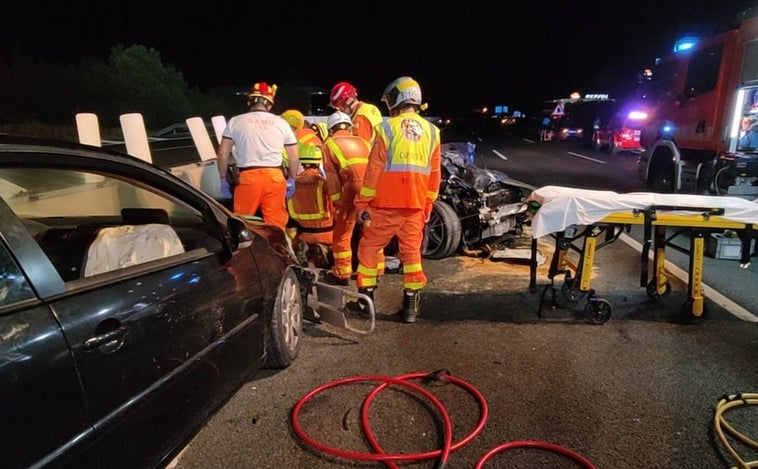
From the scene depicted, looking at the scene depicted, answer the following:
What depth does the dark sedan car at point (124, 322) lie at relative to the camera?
1.53 metres

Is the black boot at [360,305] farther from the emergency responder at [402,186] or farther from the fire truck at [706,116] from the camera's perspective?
the fire truck at [706,116]

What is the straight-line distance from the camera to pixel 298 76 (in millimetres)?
52125

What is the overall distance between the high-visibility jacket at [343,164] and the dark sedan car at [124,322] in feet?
4.69

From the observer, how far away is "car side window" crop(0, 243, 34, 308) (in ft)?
5.11

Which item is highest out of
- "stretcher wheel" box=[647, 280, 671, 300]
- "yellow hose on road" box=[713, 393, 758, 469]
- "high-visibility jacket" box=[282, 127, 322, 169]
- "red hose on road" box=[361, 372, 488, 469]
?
"high-visibility jacket" box=[282, 127, 322, 169]

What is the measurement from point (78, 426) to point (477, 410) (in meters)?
1.97

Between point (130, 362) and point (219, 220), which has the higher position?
point (219, 220)

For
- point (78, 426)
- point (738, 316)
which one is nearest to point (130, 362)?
point (78, 426)

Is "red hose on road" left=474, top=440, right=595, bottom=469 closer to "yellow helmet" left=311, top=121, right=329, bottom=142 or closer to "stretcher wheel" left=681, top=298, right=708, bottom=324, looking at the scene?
"stretcher wheel" left=681, top=298, right=708, bottom=324

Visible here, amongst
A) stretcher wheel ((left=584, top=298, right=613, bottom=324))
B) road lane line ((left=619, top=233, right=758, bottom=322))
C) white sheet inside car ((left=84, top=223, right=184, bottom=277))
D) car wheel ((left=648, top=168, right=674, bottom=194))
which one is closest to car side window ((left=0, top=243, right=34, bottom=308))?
white sheet inside car ((left=84, top=223, right=184, bottom=277))

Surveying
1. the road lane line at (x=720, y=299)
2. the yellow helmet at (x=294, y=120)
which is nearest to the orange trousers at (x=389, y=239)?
the road lane line at (x=720, y=299)

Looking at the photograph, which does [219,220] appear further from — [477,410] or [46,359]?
[477,410]

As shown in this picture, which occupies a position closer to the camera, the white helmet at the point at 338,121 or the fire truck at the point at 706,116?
A: the white helmet at the point at 338,121

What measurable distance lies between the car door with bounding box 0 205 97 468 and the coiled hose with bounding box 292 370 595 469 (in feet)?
3.77
